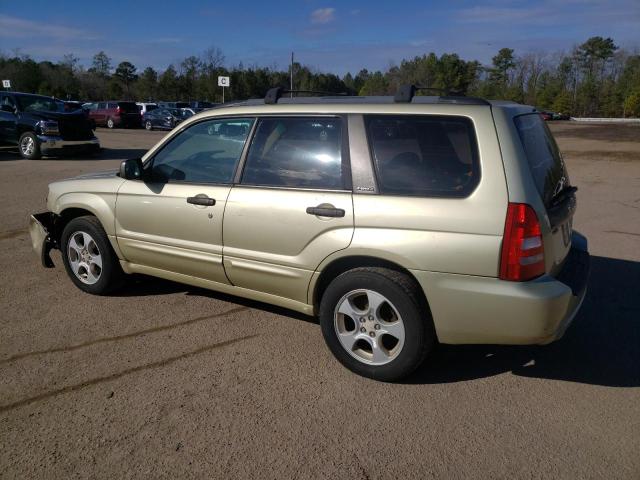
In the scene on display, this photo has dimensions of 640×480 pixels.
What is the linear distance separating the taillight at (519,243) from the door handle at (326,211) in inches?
39.5

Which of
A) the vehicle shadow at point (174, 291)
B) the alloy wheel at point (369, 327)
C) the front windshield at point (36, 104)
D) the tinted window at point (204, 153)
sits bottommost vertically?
the vehicle shadow at point (174, 291)

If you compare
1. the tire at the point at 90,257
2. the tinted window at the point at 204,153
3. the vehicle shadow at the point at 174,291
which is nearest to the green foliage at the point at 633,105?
the vehicle shadow at the point at 174,291

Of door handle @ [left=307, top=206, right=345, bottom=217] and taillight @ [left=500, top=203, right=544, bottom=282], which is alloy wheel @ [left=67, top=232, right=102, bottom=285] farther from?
taillight @ [left=500, top=203, right=544, bottom=282]

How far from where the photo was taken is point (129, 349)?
3.83 m

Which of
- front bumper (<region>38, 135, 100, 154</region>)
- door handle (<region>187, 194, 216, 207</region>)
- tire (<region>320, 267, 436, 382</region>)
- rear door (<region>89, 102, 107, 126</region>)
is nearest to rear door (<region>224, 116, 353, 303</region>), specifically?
door handle (<region>187, 194, 216, 207</region>)

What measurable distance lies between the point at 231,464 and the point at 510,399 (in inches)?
67.1

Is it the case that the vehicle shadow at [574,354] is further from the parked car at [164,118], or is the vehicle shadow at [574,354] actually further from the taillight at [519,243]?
the parked car at [164,118]

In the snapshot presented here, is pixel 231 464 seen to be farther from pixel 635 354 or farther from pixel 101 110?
pixel 101 110

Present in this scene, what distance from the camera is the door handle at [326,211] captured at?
3385 millimetres

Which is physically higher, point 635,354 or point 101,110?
point 101,110

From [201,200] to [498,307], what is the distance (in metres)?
2.24

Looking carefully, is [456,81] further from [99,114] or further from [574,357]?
[574,357]

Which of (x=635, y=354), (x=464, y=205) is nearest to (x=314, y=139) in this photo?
(x=464, y=205)

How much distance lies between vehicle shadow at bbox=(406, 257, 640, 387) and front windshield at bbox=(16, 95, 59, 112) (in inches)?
595
